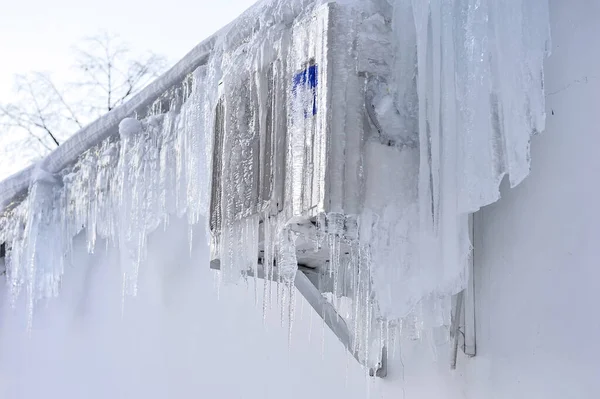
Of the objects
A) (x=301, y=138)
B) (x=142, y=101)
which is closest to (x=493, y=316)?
(x=301, y=138)

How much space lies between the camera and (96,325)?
527cm

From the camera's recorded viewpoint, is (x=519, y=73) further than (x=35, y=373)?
No

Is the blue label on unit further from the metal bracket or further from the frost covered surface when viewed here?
the metal bracket

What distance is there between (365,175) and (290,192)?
24cm

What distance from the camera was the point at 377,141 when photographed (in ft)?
8.32

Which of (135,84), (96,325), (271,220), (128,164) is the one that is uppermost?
(135,84)

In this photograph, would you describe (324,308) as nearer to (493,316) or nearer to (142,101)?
(493,316)

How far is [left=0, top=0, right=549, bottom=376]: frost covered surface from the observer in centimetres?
248

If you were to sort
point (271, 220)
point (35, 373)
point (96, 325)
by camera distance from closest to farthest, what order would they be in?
point (271, 220)
point (96, 325)
point (35, 373)

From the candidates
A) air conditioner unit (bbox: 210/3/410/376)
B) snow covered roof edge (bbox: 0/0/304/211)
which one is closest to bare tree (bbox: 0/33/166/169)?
snow covered roof edge (bbox: 0/0/304/211)

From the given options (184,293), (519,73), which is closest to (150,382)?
(184,293)

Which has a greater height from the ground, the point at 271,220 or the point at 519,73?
the point at 519,73

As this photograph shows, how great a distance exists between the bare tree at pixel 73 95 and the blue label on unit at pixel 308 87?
6.36 metres

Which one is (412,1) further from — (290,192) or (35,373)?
(35,373)
